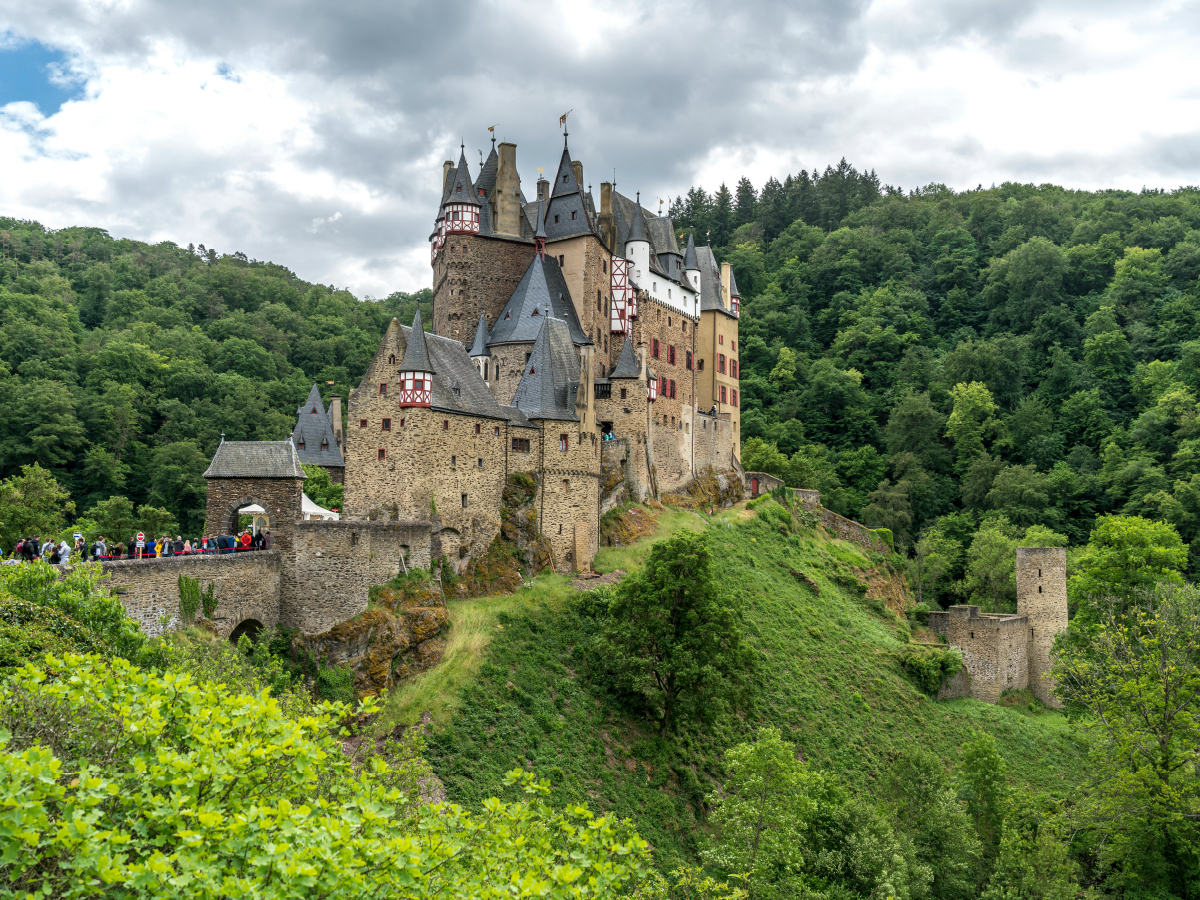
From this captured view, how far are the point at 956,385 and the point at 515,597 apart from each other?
59902 mm

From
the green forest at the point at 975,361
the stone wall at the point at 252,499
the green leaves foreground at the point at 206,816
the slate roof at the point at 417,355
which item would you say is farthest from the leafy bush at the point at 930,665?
the green leaves foreground at the point at 206,816

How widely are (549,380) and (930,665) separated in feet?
81.9

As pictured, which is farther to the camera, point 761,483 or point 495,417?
point 761,483

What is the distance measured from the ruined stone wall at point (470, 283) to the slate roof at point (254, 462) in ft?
51.7

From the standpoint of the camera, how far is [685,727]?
105ft

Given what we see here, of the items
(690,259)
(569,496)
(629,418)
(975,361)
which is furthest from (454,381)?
(975,361)

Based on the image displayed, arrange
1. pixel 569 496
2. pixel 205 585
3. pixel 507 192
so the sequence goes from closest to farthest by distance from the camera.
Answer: pixel 205 585 → pixel 569 496 → pixel 507 192

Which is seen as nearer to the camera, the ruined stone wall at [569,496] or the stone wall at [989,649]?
the ruined stone wall at [569,496]

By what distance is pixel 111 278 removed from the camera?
87.2 meters

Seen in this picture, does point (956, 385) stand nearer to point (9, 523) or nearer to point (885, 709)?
point (885, 709)

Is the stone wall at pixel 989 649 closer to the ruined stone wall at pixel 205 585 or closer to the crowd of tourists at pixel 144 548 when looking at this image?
the ruined stone wall at pixel 205 585

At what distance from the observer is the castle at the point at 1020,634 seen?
47.0 metres

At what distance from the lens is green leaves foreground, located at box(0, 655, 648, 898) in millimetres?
8422

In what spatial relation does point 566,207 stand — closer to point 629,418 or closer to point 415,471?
point 629,418
